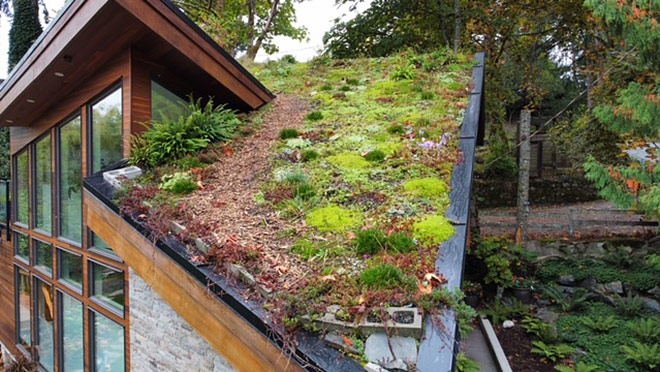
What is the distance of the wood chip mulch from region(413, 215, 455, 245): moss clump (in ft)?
2.78

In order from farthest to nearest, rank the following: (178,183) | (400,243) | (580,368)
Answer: (580,368), (178,183), (400,243)

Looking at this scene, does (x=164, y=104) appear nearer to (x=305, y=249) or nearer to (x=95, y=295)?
(x=95, y=295)

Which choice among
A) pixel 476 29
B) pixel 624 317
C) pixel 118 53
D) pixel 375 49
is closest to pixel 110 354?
pixel 118 53

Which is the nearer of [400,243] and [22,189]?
[400,243]

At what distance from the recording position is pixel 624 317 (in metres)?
6.77

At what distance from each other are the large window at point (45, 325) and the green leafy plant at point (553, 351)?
8.10 meters

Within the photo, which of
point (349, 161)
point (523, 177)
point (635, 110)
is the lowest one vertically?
point (523, 177)

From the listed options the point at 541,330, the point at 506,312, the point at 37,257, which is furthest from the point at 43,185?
the point at 541,330

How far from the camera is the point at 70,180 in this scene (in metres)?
6.45

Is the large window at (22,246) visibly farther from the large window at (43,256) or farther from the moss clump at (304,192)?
the moss clump at (304,192)

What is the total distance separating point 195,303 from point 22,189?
7.73 m

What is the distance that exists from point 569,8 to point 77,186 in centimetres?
1169

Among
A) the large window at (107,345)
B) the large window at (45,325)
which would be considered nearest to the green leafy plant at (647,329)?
the large window at (107,345)

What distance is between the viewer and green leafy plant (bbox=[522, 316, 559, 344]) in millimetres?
6301
